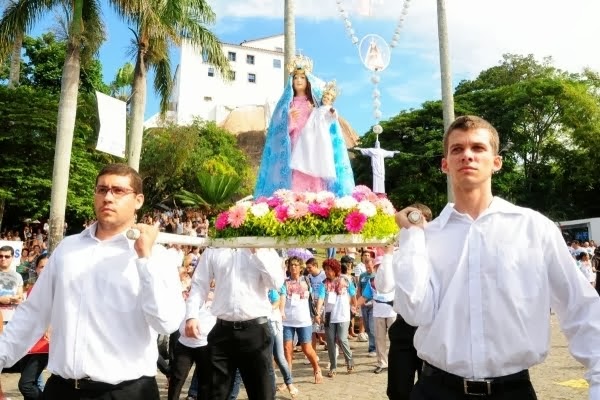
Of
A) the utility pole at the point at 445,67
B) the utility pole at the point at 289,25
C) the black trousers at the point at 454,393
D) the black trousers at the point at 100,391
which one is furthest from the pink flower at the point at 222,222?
the utility pole at the point at 445,67

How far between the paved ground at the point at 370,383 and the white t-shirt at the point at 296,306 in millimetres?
934

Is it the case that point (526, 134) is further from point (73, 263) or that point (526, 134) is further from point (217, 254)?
point (73, 263)

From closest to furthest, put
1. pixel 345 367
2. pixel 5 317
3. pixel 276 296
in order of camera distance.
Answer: pixel 5 317 < pixel 276 296 < pixel 345 367

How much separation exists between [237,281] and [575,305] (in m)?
3.77

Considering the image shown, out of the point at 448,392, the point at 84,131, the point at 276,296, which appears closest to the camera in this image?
the point at 448,392

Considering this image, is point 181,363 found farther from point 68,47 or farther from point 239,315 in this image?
point 68,47

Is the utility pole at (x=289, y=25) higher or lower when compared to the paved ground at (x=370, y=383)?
higher

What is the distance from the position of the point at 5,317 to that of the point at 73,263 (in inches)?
196

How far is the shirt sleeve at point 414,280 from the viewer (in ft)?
9.41

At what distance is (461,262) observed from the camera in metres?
2.96

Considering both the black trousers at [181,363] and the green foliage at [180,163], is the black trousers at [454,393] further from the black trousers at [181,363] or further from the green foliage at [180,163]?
the green foliage at [180,163]

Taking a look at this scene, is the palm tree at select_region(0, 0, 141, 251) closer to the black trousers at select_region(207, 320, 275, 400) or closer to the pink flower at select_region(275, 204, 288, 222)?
the black trousers at select_region(207, 320, 275, 400)

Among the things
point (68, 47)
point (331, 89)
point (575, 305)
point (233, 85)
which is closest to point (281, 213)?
point (331, 89)

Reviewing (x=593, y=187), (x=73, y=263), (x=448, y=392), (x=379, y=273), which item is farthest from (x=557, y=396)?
(x=593, y=187)
